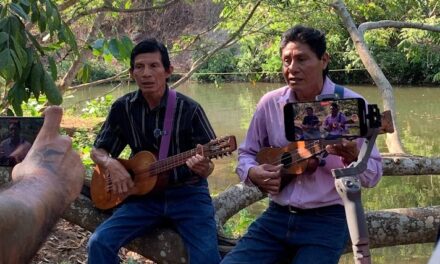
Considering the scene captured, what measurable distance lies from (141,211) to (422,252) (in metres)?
4.28

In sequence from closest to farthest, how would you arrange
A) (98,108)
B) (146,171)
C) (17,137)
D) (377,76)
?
(17,137), (146,171), (377,76), (98,108)

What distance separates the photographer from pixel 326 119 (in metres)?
2.13

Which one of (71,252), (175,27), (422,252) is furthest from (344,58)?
(71,252)

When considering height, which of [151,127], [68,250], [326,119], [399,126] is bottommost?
[399,126]

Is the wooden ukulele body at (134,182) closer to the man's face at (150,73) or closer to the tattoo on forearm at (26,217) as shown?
the man's face at (150,73)

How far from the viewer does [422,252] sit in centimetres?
630

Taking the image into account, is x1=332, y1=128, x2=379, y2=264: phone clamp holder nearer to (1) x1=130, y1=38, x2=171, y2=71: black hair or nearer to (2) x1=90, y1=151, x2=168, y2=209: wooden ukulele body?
(2) x1=90, y1=151, x2=168, y2=209: wooden ukulele body

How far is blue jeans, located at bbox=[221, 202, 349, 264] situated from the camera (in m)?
2.44

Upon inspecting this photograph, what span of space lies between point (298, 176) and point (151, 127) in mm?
898

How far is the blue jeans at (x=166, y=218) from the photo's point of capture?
9.14 feet

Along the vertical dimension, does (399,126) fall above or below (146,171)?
below

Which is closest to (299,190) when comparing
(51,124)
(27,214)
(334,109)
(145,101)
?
(334,109)

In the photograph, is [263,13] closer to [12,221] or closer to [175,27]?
[12,221]

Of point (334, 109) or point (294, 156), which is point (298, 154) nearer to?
point (294, 156)
